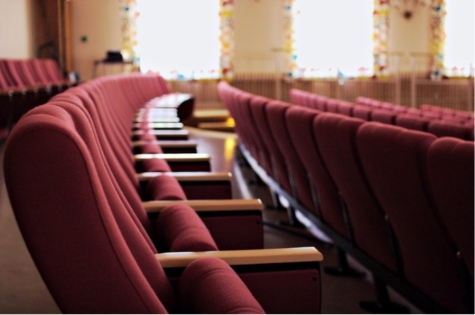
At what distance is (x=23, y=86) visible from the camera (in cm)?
575

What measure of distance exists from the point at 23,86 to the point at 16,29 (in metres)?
2.60

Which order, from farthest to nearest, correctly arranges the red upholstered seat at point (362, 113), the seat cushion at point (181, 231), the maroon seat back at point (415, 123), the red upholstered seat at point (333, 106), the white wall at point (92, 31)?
the white wall at point (92, 31)
the red upholstered seat at point (333, 106)
the red upholstered seat at point (362, 113)
the maroon seat back at point (415, 123)
the seat cushion at point (181, 231)

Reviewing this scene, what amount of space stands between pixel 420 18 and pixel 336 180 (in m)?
9.77

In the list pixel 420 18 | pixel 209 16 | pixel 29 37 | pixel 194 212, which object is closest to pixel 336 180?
pixel 194 212

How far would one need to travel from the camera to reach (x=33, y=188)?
0.70 m

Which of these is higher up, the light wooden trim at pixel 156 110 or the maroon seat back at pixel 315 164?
the light wooden trim at pixel 156 110

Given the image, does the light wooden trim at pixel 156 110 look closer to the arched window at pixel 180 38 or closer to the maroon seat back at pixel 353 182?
the maroon seat back at pixel 353 182

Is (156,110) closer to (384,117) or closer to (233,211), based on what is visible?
(384,117)

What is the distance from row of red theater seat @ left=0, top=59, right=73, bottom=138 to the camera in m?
4.64

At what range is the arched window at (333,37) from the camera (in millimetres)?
10500

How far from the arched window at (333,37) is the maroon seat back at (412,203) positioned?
903 cm

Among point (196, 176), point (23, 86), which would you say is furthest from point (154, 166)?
point (23, 86)

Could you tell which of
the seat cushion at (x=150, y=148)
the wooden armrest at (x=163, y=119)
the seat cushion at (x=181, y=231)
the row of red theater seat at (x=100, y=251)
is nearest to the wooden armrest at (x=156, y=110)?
the wooden armrest at (x=163, y=119)

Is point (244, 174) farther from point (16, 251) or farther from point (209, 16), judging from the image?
point (209, 16)
